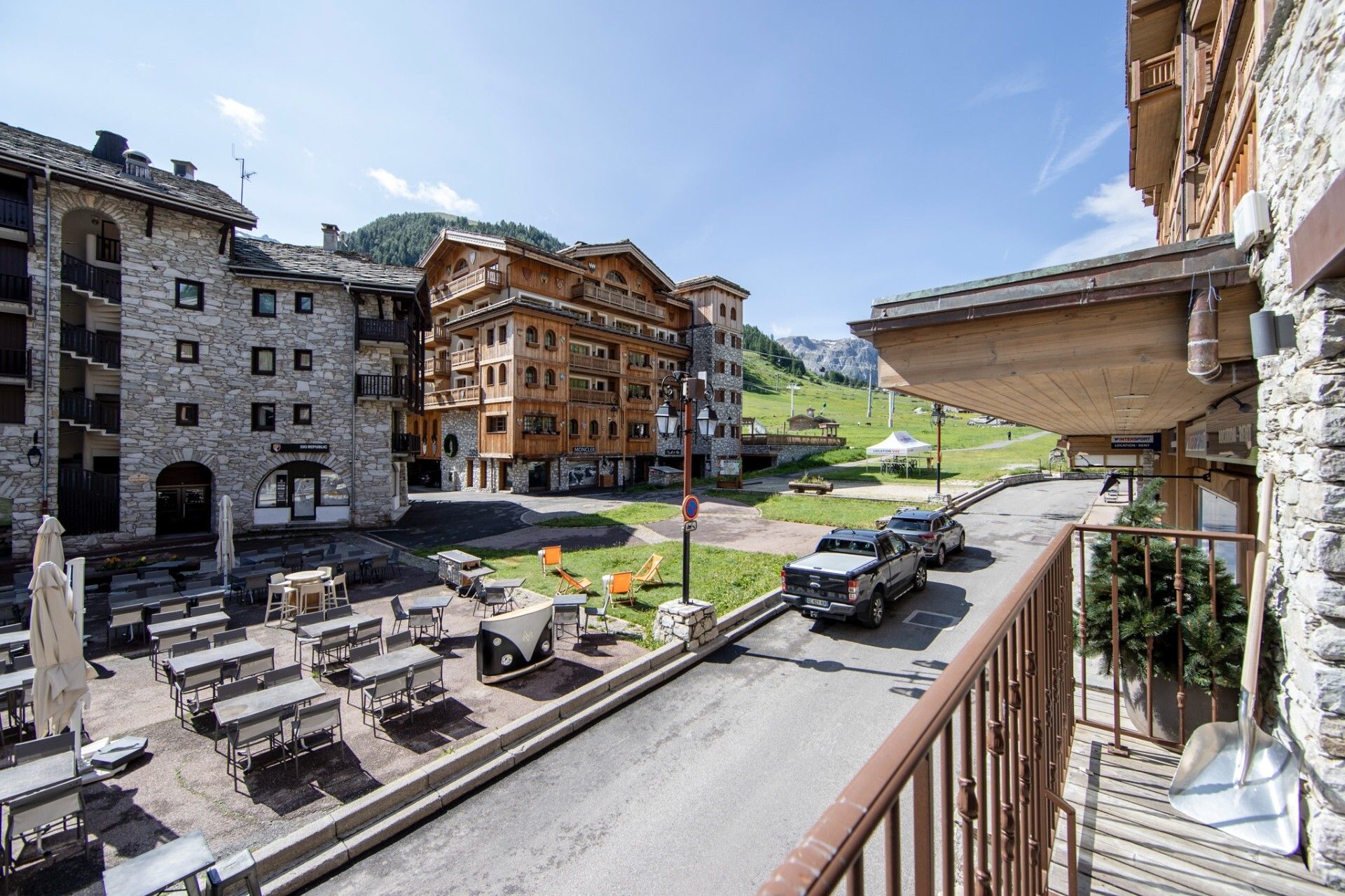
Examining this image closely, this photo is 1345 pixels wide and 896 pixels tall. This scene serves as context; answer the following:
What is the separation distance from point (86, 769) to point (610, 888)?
21.0 ft

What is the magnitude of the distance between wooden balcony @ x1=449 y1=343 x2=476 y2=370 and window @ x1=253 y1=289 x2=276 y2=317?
49.2 ft

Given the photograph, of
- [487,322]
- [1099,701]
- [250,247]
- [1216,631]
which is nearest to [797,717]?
[1099,701]

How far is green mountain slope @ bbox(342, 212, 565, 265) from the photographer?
12338cm

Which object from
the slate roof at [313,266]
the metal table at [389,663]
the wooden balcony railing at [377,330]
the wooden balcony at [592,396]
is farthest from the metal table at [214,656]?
the wooden balcony at [592,396]

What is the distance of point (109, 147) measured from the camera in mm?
23938

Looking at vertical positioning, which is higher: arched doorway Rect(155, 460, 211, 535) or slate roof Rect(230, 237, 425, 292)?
slate roof Rect(230, 237, 425, 292)

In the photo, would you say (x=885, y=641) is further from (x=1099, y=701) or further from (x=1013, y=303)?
(x=1013, y=303)

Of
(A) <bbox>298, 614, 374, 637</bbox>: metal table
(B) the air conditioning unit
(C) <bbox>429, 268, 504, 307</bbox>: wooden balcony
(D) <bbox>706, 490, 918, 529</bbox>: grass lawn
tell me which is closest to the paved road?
(A) <bbox>298, 614, 374, 637</bbox>: metal table

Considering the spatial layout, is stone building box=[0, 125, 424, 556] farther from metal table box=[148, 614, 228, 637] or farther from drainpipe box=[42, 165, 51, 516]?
metal table box=[148, 614, 228, 637]

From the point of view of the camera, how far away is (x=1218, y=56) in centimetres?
611

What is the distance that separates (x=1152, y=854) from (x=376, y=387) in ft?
91.7

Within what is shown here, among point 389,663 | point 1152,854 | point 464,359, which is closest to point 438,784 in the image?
point 389,663

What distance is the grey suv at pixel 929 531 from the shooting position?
56.3 feet

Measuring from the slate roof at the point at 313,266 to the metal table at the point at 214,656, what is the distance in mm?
19885
